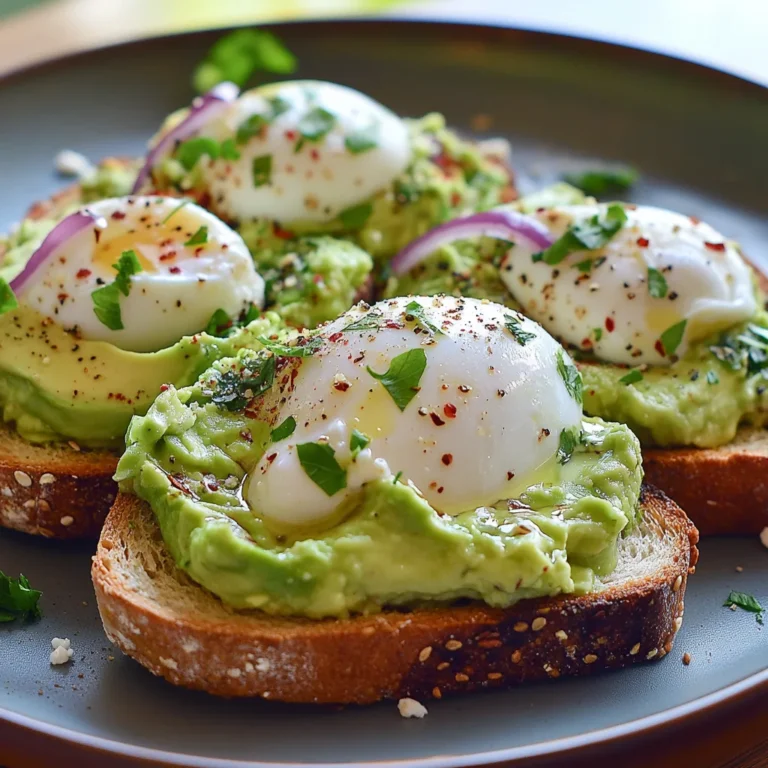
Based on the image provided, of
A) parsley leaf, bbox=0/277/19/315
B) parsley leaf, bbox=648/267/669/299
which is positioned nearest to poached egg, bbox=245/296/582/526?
parsley leaf, bbox=648/267/669/299

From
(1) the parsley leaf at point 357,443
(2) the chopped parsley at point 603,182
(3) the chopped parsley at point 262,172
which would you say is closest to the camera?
(1) the parsley leaf at point 357,443

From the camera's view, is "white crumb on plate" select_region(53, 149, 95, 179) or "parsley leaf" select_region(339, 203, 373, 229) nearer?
"parsley leaf" select_region(339, 203, 373, 229)

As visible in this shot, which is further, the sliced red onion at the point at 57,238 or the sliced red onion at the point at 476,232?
the sliced red onion at the point at 476,232

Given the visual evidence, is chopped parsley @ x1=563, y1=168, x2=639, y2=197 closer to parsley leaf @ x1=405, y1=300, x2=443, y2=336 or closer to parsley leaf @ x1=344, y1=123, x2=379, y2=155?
parsley leaf @ x1=344, y1=123, x2=379, y2=155

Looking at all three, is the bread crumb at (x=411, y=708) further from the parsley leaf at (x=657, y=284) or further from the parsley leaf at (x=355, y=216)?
the parsley leaf at (x=355, y=216)

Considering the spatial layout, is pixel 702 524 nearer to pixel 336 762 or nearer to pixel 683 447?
pixel 683 447

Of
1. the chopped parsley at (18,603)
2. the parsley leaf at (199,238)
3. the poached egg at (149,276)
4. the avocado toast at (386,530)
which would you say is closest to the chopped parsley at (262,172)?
the poached egg at (149,276)

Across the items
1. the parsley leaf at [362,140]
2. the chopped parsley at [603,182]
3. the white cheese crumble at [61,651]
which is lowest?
the white cheese crumble at [61,651]

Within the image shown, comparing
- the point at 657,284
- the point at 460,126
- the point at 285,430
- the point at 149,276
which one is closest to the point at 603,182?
the point at 460,126

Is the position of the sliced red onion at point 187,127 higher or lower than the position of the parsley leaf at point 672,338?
higher
